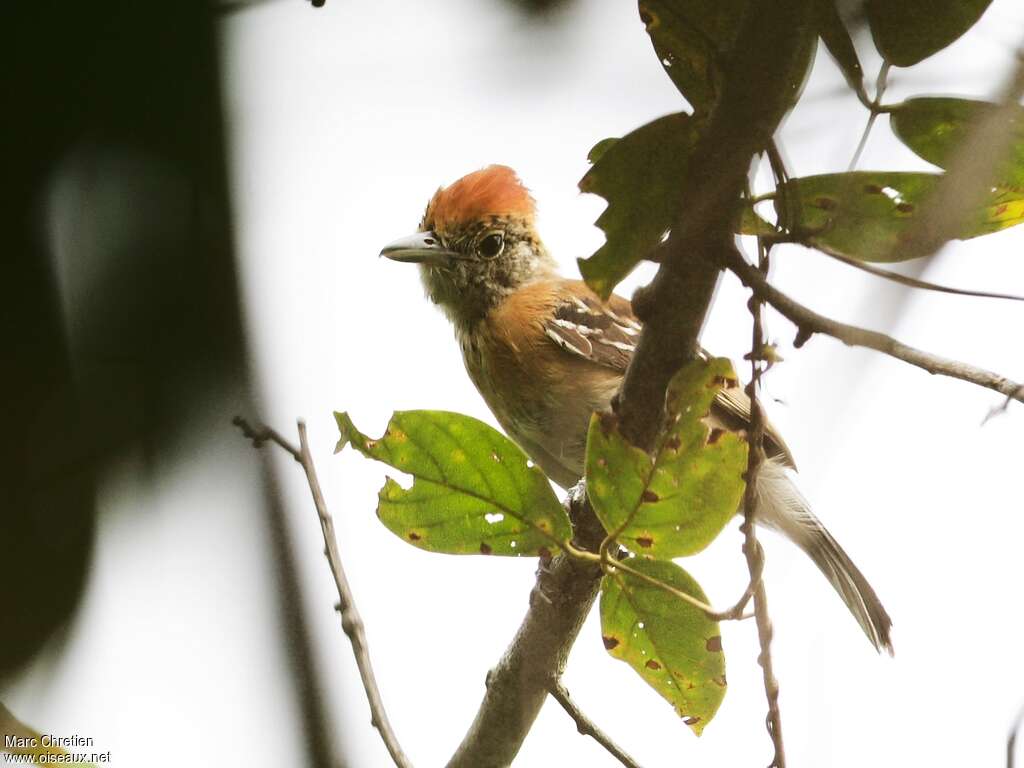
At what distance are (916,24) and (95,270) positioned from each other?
1.20m

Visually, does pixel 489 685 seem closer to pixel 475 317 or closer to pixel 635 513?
pixel 635 513

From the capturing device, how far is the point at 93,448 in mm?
1209

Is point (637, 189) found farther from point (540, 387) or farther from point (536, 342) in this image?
point (536, 342)

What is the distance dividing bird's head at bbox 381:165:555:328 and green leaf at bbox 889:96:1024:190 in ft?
9.09

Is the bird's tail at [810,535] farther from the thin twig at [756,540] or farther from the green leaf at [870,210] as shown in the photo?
the green leaf at [870,210]

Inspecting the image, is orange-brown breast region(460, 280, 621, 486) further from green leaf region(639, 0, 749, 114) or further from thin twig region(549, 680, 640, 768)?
green leaf region(639, 0, 749, 114)

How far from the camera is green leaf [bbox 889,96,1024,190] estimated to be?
5.64 ft

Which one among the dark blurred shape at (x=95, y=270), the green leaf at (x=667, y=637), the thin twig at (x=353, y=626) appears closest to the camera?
the dark blurred shape at (x=95, y=270)

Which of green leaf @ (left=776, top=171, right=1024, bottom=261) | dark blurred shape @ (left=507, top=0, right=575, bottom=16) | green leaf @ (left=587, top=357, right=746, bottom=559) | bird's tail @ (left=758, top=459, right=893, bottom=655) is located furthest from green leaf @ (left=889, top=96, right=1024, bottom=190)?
bird's tail @ (left=758, top=459, right=893, bottom=655)

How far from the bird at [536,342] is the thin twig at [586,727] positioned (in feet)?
3.95

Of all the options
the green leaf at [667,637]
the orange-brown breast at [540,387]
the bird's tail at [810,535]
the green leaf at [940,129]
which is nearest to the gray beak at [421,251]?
the orange-brown breast at [540,387]

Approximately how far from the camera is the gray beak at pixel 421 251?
14.8ft

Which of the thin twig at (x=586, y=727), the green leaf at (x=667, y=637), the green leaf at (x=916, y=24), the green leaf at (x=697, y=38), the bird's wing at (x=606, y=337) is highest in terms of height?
the green leaf at (x=916, y=24)

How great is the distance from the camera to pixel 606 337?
3918 millimetres
